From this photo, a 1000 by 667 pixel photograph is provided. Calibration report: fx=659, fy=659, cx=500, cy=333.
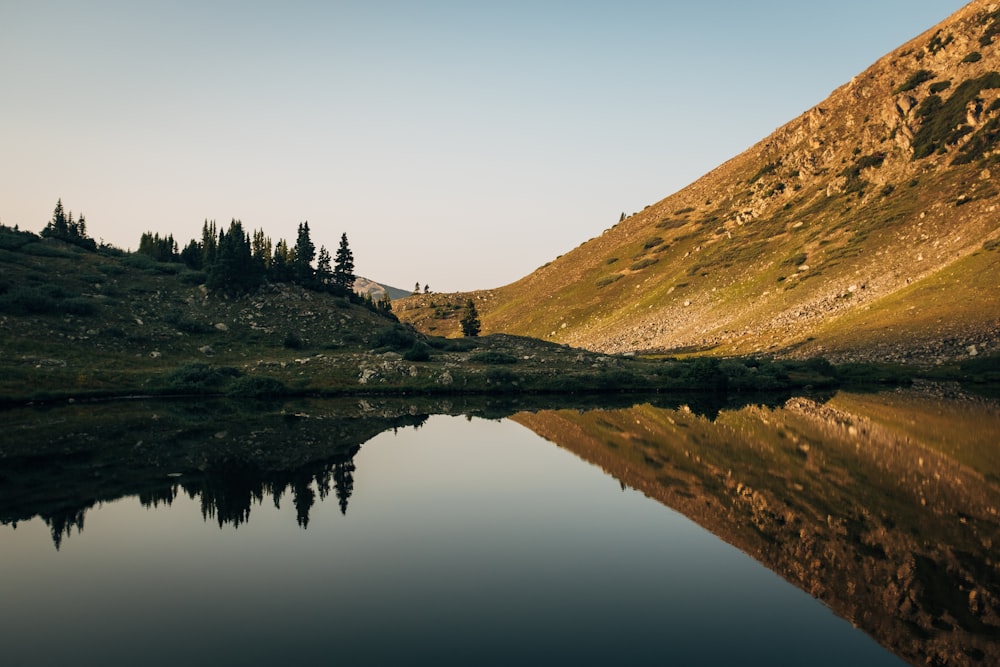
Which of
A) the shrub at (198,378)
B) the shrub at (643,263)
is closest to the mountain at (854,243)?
the shrub at (643,263)

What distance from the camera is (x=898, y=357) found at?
77.5m

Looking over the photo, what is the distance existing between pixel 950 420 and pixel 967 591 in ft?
103

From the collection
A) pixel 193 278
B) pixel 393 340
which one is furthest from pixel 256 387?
pixel 193 278

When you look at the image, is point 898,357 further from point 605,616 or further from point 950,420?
point 605,616

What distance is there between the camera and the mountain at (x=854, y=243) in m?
87.7

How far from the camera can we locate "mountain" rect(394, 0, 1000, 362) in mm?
87688

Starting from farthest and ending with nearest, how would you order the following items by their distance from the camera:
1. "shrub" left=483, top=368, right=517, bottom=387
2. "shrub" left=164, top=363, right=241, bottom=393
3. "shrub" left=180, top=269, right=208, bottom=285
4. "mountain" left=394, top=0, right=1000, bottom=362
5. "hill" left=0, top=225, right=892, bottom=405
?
"shrub" left=180, top=269, right=208, bottom=285 → "mountain" left=394, top=0, right=1000, bottom=362 → "shrub" left=483, top=368, right=517, bottom=387 → "hill" left=0, top=225, right=892, bottom=405 → "shrub" left=164, top=363, right=241, bottom=393

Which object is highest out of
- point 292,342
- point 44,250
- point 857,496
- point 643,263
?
point 643,263

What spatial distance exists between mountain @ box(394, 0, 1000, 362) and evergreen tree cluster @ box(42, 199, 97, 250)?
335 feet

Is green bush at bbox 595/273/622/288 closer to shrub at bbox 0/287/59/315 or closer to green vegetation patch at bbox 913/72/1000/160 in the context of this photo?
green vegetation patch at bbox 913/72/1000/160

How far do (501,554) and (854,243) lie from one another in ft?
399

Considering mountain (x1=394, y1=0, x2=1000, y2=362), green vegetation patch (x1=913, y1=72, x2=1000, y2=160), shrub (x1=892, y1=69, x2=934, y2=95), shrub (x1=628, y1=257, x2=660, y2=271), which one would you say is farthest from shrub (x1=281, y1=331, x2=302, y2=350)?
shrub (x1=892, y1=69, x2=934, y2=95)

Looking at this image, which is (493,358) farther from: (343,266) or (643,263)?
(643,263)

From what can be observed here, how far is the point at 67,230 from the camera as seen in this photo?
116 meters
